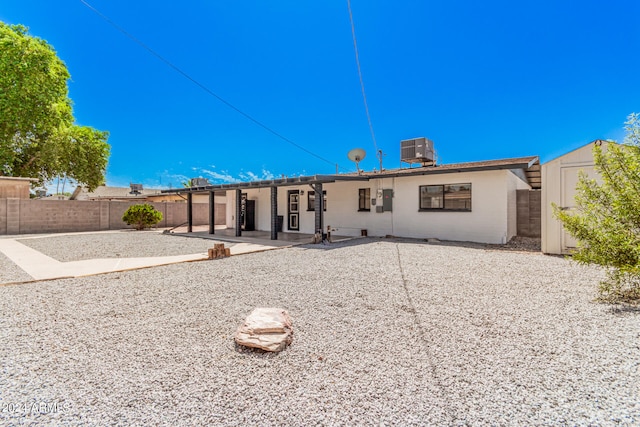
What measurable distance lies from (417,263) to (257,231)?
33.0 feet

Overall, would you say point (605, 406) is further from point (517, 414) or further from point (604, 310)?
point (604, 310)

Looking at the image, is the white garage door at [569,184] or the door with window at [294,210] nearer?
the white garage door at [569,184]

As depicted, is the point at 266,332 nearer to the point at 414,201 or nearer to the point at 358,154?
the point at 414,201

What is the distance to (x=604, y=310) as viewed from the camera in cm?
366

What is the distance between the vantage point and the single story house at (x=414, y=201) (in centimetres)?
971

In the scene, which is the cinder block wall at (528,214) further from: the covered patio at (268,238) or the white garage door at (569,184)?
the covered patio at (268,238)

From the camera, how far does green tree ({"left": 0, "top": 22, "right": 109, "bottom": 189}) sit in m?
18.6

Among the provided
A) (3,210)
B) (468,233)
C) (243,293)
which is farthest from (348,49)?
(3,210)

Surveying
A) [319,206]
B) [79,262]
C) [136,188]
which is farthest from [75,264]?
[136,188]

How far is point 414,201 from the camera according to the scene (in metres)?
11.3

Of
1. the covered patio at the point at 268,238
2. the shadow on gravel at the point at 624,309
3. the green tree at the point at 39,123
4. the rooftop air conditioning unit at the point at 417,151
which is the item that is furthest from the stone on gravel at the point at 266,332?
the green tree at the point at 39,123

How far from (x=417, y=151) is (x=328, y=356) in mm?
11311

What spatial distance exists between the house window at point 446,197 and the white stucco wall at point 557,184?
2435mm

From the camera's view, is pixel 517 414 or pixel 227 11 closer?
pixel 517 414
